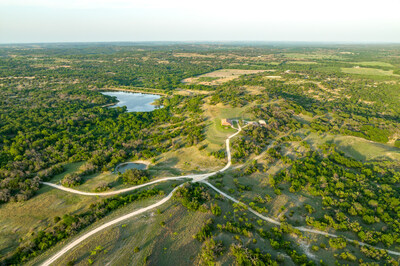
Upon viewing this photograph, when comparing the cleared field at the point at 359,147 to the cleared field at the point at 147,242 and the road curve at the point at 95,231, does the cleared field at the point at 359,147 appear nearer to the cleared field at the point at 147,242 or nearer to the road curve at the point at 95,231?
the cleared field at the point at 147,242

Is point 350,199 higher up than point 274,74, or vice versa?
point 274,74

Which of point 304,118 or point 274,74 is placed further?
point 274,74

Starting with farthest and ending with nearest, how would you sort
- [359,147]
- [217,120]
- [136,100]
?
1. [136,100]
2. [217,120]
3. [359,147]

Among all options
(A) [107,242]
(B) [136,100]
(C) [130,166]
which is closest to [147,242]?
(A) [107,242]

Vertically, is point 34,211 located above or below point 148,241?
below

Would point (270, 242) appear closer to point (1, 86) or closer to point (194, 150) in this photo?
point (194, 150)

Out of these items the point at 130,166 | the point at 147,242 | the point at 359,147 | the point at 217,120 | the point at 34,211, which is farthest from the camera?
the point at 217,120

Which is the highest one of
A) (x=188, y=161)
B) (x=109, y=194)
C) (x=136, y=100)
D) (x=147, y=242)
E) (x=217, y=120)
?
(x=136, y=100)

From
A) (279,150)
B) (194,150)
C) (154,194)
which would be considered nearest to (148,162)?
(194,150)

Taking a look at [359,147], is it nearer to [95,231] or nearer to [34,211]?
[95,231]
